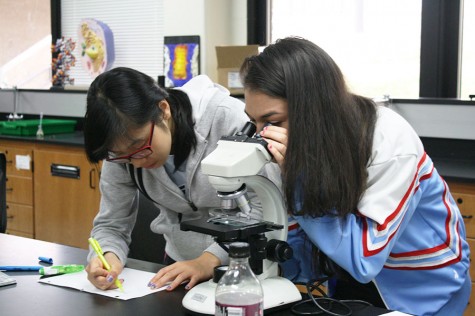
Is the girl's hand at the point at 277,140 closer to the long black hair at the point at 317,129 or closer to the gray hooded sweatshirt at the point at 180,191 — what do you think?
the long black hair at the point at 317,129

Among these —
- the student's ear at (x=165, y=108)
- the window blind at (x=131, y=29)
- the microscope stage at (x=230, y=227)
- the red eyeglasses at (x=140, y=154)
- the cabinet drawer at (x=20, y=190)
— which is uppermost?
the window blind at (x=131, y=29)

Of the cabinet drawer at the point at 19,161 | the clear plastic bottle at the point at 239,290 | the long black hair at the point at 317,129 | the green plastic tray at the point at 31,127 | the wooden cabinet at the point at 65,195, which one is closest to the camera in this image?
the clear plastic bottle at the point at 239,290

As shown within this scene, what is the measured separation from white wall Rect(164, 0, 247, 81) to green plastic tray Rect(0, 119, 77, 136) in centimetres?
93

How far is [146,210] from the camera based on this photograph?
7.02ft

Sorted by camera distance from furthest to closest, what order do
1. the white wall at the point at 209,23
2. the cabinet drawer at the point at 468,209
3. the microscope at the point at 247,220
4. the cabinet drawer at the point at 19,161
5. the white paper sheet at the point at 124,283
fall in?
the cabinet drawer at the point at 19,161 → the white wall at the point at 209,23 → the cabinet drawer at the point at 468,209 → the white paper sheet at the point at 124,283 → the microscope at the point at 247,220

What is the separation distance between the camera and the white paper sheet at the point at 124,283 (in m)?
1.59

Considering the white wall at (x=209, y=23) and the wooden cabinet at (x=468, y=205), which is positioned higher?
the white wall at (x=209, y=23)

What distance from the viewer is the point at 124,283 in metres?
1.67

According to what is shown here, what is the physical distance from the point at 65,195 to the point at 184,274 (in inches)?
104

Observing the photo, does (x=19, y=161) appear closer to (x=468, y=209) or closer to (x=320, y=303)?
(x=468, y=209)

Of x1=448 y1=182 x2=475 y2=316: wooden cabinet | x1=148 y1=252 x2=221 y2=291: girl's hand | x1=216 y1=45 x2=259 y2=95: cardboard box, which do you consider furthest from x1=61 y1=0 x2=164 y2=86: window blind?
x1=148 y1=252 x2=221 y2=291: girl's hand

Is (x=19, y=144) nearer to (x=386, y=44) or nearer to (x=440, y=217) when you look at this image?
(x=386, y=44)

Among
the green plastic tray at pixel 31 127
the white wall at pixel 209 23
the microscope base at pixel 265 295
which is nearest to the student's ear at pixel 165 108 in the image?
the microscope base at pixel 265 295

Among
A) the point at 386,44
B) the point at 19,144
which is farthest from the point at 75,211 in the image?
the point at 386,44
